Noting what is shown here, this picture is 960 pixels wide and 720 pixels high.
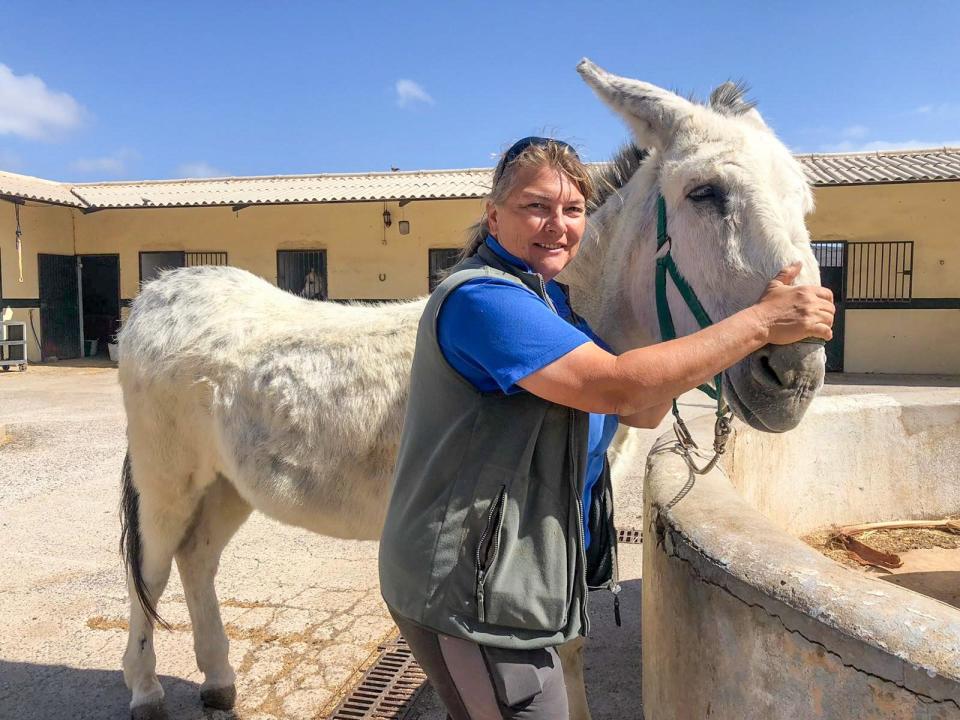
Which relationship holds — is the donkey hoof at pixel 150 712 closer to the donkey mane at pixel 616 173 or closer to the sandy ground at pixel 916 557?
the donkey mane at pixel 616 173

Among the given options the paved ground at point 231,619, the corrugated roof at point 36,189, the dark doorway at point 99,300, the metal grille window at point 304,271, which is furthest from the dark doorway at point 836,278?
the dark doorway at point 99,300

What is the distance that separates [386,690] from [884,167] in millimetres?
14775

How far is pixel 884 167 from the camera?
14.0 meters

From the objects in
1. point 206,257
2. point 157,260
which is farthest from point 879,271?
point 157,260

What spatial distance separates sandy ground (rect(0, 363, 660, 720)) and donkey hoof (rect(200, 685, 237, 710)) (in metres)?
0.04

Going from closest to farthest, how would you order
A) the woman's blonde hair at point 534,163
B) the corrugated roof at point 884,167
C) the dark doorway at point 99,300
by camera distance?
the woman's blonde hair at point 534,163, the corrugated roof at point 884,167, the dark doorway at point 99,300

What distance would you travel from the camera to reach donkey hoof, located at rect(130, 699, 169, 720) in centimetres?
293

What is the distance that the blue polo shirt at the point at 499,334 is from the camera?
1273 mm

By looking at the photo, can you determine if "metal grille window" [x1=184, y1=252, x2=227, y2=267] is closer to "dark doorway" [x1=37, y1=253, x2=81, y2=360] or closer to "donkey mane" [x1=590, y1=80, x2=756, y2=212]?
"dark doorway" [x1=37, y1=253, x2=81, y2=360]

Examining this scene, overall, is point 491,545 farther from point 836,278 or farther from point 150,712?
point 836,278

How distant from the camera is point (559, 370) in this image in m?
1.27

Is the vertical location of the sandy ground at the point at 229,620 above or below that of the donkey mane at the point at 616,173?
below

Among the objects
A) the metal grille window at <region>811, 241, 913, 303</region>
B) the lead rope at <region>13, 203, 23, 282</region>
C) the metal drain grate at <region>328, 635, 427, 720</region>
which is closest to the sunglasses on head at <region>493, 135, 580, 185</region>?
the metal drain grate at <region>328, 635, 427, 720</region>

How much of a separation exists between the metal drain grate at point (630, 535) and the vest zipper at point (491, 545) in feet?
11.5
